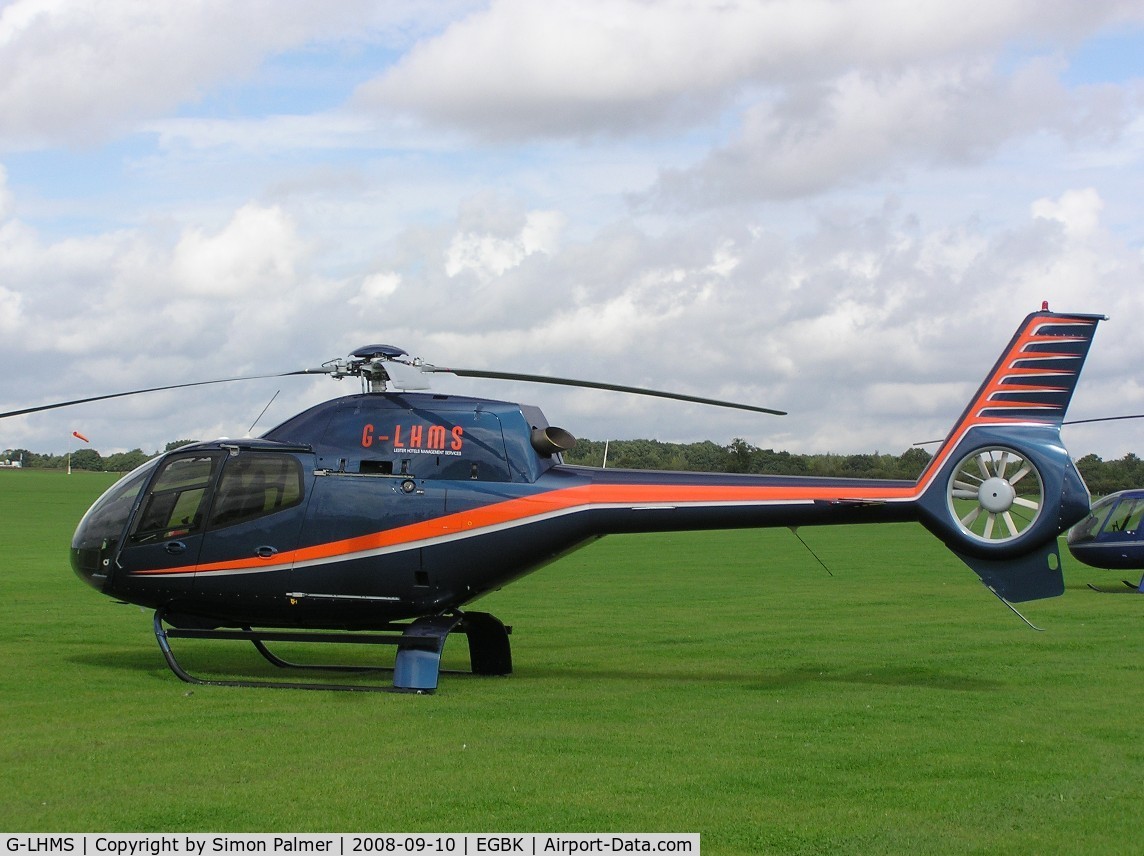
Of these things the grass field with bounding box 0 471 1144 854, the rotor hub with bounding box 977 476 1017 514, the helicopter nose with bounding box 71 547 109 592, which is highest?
the rotor hub with bounding box 977 476 1017 514

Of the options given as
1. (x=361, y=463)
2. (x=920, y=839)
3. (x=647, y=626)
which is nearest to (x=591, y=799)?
(x=920, y=839)

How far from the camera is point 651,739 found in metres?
11.5

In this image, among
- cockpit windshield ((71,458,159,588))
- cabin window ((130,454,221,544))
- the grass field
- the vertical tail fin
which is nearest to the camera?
the grass field

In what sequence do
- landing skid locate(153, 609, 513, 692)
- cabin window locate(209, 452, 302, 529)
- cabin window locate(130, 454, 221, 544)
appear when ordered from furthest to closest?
cabin window locate(130, 454, 221, 544)
cabin window locate(209, 452, 302, 529)
landing skid locate(153, 609, 513, 692)

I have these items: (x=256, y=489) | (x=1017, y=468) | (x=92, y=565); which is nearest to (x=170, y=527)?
(x=256, y=489)

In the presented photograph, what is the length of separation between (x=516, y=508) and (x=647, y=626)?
784 centimetres

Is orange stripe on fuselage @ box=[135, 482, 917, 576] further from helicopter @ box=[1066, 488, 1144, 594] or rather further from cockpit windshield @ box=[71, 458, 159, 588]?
helicopter @ box=[1066, 488, 1144, 594]

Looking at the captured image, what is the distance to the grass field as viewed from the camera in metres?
8.75

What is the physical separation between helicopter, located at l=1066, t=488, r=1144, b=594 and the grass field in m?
6.09

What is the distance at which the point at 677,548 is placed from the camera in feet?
144

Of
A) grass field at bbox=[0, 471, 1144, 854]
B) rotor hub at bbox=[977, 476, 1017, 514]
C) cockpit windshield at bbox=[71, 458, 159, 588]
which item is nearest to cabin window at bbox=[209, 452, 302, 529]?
cockpit windshield at bbox=[71, 458, 159, 588]

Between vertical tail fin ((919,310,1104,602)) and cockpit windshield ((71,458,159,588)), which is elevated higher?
vertical tail fin ((919,310,1104,602))

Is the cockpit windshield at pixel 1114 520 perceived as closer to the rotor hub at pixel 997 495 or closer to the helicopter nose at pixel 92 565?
the rotor hub at pixel 997 495

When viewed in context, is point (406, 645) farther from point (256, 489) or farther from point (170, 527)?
point (170, 527)
